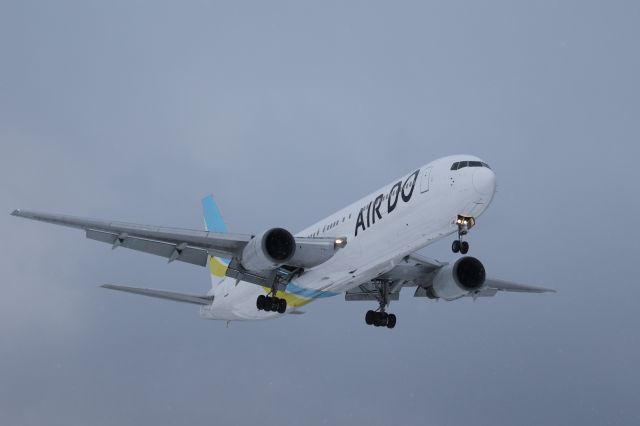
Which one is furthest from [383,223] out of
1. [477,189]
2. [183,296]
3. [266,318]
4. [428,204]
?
[183,296]

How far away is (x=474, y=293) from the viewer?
34.6m

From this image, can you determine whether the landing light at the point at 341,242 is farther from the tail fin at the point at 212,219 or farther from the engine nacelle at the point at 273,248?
the tail fin at the point at 212,219

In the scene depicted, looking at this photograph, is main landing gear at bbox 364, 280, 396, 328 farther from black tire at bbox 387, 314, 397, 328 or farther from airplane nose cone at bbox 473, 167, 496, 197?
airplane nose cone at bbox 473, 167, 496, 197

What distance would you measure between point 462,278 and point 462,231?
8.04 meters

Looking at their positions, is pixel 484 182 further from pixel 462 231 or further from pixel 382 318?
pixel 382 318

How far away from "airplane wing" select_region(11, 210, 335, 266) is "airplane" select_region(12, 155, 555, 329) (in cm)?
4

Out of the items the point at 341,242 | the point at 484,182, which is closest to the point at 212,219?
the point at 341,242

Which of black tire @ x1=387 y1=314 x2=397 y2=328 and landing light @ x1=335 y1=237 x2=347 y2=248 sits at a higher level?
landing light @ x1=335 y1=237 x2=347 y2=248

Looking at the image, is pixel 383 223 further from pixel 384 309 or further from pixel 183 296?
pixel 183 296

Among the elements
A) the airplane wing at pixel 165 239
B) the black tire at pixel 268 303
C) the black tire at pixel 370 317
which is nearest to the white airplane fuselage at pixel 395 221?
the black tire at pixel 268 303

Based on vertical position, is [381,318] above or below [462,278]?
below

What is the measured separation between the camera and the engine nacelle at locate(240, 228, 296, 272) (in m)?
27.9

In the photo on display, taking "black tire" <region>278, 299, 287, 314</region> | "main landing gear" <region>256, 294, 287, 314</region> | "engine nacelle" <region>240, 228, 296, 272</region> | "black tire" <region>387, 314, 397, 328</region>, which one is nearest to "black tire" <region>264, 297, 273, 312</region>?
"main landing gear" <region>256, 294, 287, 314</region>

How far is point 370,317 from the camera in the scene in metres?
34.6
